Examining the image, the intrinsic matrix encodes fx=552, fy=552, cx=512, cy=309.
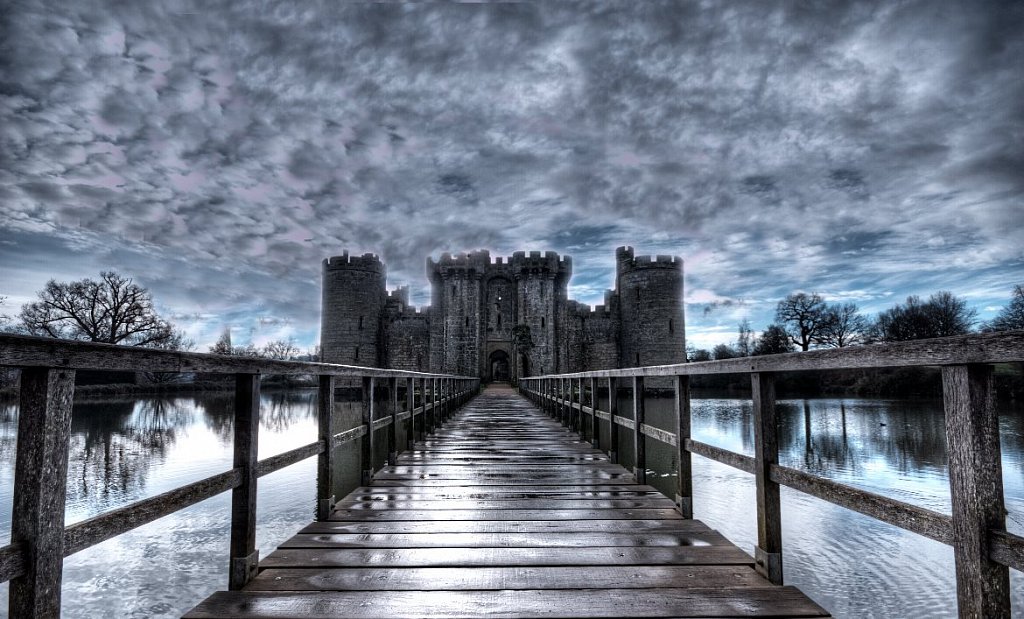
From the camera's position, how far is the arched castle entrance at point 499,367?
33594mm

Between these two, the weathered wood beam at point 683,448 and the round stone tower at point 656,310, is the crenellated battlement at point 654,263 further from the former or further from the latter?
the weathered wood beam at point 683,448

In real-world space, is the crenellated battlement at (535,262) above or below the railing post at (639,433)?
above

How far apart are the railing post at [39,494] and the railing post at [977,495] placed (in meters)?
2.10

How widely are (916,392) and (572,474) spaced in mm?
26212

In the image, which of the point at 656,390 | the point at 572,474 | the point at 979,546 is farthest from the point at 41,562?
the point at 656,390

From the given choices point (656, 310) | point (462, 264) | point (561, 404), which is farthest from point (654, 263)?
point (561, 404)

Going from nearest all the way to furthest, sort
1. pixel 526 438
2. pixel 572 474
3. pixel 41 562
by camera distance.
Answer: pixel 41 562 < pixel 572 474 < pixel 526 438

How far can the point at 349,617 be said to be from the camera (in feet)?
6.35

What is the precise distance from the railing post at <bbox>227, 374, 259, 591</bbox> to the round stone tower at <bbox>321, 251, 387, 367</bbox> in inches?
1252

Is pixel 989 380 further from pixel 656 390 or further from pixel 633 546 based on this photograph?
pixel 656 390

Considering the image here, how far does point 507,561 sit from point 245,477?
118cm

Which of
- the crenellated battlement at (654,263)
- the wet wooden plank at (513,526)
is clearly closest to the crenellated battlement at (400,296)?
the crenellated battlement at (654,263)

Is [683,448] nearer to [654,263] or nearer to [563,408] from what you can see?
[563,408]

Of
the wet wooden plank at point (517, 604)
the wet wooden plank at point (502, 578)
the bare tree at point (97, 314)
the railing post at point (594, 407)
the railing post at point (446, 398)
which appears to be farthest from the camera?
the bare tree at point (97, 314)
